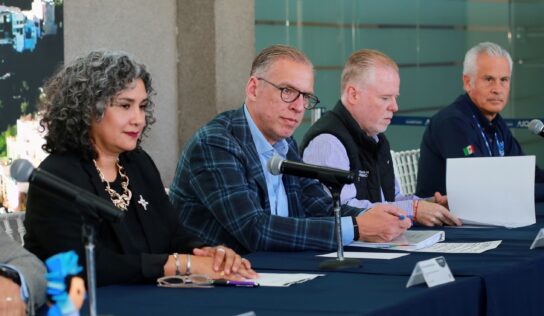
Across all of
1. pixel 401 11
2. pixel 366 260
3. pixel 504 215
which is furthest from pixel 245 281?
pixel 401 11

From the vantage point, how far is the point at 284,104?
383 centimetres

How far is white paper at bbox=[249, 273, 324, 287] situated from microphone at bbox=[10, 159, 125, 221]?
2.69ft

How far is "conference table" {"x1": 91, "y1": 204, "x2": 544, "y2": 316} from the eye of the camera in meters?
2.48

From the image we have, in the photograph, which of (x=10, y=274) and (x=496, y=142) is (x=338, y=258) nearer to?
(x=10, y=274)

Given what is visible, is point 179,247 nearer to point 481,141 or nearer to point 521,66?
point 481,141

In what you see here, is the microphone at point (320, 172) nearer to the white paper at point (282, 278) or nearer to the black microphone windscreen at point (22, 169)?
the white paper at point (282, 278)

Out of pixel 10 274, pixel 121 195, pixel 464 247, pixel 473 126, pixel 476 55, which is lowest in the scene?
pixel 464 247

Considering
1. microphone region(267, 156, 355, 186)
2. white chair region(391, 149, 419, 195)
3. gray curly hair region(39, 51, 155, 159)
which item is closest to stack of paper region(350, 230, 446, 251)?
microphone region(267, 156, 355, 186)

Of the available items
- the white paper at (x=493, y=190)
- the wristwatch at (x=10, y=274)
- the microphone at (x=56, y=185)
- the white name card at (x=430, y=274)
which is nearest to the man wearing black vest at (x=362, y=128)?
the white paper at (x=493, y=190)

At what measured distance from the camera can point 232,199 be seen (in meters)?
3.55

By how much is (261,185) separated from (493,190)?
3.03 feet

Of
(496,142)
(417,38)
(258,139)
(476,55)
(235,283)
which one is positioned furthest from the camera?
(417,38)

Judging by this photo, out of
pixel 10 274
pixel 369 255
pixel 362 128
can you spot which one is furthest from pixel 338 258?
pixel 362 128

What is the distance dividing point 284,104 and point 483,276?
1161mm
